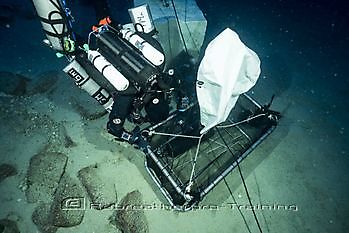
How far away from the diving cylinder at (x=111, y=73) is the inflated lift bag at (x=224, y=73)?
1.26 meters

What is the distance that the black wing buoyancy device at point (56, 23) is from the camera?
4.83 metres

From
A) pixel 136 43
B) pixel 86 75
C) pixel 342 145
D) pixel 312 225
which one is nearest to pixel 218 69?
pixel 136 43

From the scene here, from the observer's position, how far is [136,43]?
4.86 m

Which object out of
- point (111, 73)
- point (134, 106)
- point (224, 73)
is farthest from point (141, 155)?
point (224, 73)

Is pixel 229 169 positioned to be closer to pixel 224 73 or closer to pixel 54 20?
pixel 224 73

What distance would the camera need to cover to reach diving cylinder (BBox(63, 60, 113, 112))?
4.94m

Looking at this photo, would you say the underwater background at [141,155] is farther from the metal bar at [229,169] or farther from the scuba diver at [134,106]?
the scuba diver at [134,106]

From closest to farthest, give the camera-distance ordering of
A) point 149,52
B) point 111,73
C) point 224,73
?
point 224,73
point 111,73
point 149,52

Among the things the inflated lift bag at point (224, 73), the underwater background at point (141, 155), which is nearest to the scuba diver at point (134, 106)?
the underwater background at point (141, 155)

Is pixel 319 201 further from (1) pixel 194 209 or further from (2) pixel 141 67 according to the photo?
(2) pixel 141 67

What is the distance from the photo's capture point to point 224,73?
3660mm

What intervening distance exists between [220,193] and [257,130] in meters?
1.53

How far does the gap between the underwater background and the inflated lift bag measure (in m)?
2.15

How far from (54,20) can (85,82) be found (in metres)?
1.20
